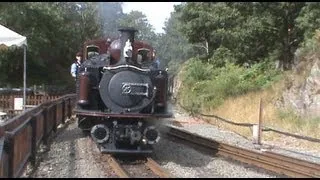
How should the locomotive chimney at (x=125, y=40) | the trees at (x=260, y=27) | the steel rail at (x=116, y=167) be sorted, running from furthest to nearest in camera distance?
the trees at (x=260, y=27) → the locomotive chimney at (x=125, y=40) → the steel rail at (x=116, y=167)

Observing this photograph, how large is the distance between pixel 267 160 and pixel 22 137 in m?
5.37

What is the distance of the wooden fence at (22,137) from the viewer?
26.6 ft

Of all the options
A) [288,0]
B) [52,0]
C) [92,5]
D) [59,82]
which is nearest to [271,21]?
[288,0]

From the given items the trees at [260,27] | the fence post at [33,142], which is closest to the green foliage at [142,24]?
the trees at [260,27]

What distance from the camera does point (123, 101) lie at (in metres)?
12.3

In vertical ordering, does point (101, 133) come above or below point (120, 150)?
above

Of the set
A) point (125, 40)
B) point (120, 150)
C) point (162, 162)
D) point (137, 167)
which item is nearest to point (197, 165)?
point (162, 162)

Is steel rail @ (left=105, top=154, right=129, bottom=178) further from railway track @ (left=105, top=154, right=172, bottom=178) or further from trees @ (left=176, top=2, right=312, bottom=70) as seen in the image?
trees @ (left=176, top=2, right=312, bottom=70)

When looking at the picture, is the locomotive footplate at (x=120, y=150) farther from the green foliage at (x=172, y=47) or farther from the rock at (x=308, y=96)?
the green foliage at (x=172, y=47)

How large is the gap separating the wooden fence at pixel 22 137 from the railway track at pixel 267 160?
4.23 meters

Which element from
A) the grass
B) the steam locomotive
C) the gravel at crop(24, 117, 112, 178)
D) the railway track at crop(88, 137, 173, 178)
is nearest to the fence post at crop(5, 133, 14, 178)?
the gravel at crop(24, 117, 112, 178)

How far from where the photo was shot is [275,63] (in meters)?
35.1

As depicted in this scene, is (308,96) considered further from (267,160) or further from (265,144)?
(267,160)

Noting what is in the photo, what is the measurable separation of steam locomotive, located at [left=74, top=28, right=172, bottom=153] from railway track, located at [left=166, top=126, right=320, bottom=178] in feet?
6.58
